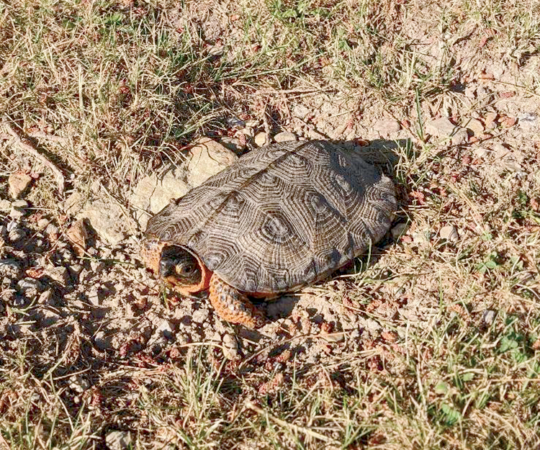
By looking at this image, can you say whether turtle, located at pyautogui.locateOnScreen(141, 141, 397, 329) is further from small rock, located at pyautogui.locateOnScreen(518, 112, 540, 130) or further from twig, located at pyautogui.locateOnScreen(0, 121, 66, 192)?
small rock, located at pyautogui.locateOnScreen(518, 112, 540, 130)

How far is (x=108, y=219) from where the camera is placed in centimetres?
504

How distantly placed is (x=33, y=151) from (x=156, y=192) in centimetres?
102

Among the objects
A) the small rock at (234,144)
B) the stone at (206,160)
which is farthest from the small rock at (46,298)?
the small rock at (234,144)

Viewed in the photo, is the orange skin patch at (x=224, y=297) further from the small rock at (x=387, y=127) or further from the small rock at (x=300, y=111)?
the small rock at (x=387, y=127)

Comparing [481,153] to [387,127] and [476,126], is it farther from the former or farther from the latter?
[387,127]

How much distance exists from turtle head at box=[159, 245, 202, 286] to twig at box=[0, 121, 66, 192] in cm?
126

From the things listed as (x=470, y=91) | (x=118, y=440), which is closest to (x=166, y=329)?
(x=118, y=440)

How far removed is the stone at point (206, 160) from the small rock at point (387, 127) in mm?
1181

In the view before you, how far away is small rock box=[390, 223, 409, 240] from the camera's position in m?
4.91

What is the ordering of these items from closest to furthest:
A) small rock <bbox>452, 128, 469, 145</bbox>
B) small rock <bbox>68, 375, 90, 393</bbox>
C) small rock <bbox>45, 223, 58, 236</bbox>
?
1. small rock <bbox>68, 375, 90, 393</bbox>
2. small rock <bbox>45, 223, 58, 236</bbox>
3. small rock <bbox>452, 128, 469, 145</bbox>

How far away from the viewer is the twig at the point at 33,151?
17.0 ft

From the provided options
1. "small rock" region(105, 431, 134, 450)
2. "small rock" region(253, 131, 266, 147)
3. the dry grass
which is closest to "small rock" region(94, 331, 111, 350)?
the dry grass

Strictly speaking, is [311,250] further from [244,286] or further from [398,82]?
[398,82]

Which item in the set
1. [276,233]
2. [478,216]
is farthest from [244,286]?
[478,216]
